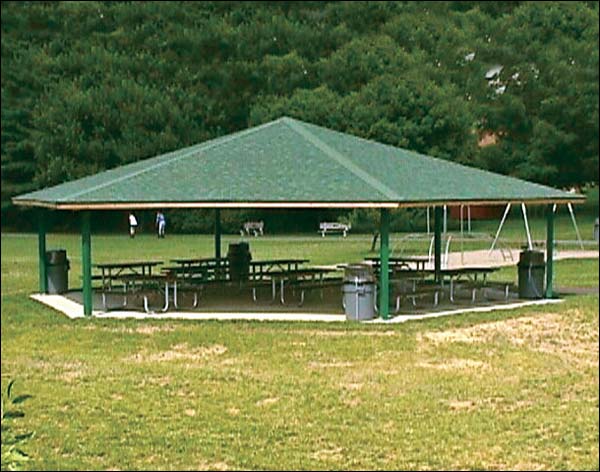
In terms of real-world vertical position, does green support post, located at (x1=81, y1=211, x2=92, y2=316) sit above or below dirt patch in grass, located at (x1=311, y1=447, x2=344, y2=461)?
above

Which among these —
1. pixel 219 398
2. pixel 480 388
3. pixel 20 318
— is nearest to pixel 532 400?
pixel 480 388

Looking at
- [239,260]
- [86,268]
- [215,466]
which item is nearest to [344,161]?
[86,268]

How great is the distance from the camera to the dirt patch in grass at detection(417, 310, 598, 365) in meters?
12.1

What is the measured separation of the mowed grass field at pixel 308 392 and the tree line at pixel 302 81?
2701 cm

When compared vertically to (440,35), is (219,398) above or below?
below

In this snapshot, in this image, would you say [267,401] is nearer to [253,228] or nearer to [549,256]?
[549,256]

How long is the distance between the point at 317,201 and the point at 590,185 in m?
37.6

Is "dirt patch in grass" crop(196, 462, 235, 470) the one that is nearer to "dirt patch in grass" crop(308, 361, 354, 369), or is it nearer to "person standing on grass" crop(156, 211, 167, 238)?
"dirt patch in grass" crop(308, 361, 354, 369)

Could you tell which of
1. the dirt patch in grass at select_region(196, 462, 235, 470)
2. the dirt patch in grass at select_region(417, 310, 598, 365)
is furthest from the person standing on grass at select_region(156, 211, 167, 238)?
the dirt patch in grass at select_region(196, 462, 235, 470)

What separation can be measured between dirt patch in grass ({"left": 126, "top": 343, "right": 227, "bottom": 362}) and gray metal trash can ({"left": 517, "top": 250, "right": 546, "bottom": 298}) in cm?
725

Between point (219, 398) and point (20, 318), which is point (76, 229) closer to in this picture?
point (20, 318)

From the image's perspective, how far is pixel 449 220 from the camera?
4184cm

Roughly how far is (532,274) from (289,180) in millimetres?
4753

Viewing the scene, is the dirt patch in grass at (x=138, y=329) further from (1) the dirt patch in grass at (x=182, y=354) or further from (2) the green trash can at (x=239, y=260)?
(2) the green trash can at (x=239, y=260)
